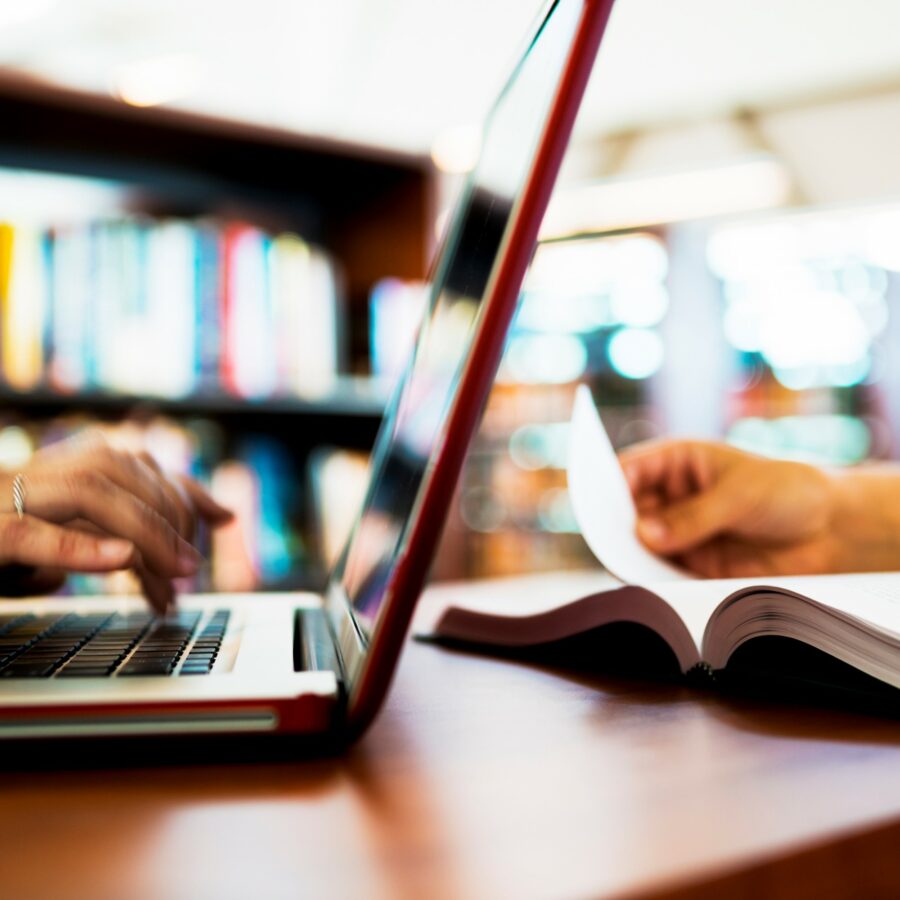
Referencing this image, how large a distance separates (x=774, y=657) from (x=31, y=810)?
15.0 inches

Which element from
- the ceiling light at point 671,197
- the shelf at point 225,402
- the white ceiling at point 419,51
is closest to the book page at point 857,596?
the shelf at point 225,402

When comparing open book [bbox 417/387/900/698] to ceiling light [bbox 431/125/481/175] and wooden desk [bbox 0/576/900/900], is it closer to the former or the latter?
wooden desk [bbox 0/576/900/900]

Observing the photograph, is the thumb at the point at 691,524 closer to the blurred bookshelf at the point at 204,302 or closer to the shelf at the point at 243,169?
the blurred bookshelf at the point at 204,302

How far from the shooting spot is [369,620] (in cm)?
42

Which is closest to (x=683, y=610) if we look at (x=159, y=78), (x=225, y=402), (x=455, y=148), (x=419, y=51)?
(x=225, y=402)

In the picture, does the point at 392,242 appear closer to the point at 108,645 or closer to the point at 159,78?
the point at 108,645

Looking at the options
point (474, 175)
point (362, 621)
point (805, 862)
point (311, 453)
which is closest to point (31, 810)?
point (362, 621)

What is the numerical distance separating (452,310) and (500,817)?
0.34 meters

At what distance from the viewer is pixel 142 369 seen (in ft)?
5.02

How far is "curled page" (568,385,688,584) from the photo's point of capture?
0.64m

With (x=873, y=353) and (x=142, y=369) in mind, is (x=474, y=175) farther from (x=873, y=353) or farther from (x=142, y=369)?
(x=873, y=353)

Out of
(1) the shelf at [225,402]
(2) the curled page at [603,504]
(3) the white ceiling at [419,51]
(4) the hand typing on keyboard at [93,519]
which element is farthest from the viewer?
(3) the white ceiling at [419,51]

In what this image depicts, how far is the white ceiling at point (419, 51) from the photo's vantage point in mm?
3129

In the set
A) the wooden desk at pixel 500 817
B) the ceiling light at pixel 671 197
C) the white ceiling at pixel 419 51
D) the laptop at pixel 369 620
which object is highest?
the white ceiling at pixel 419 51
